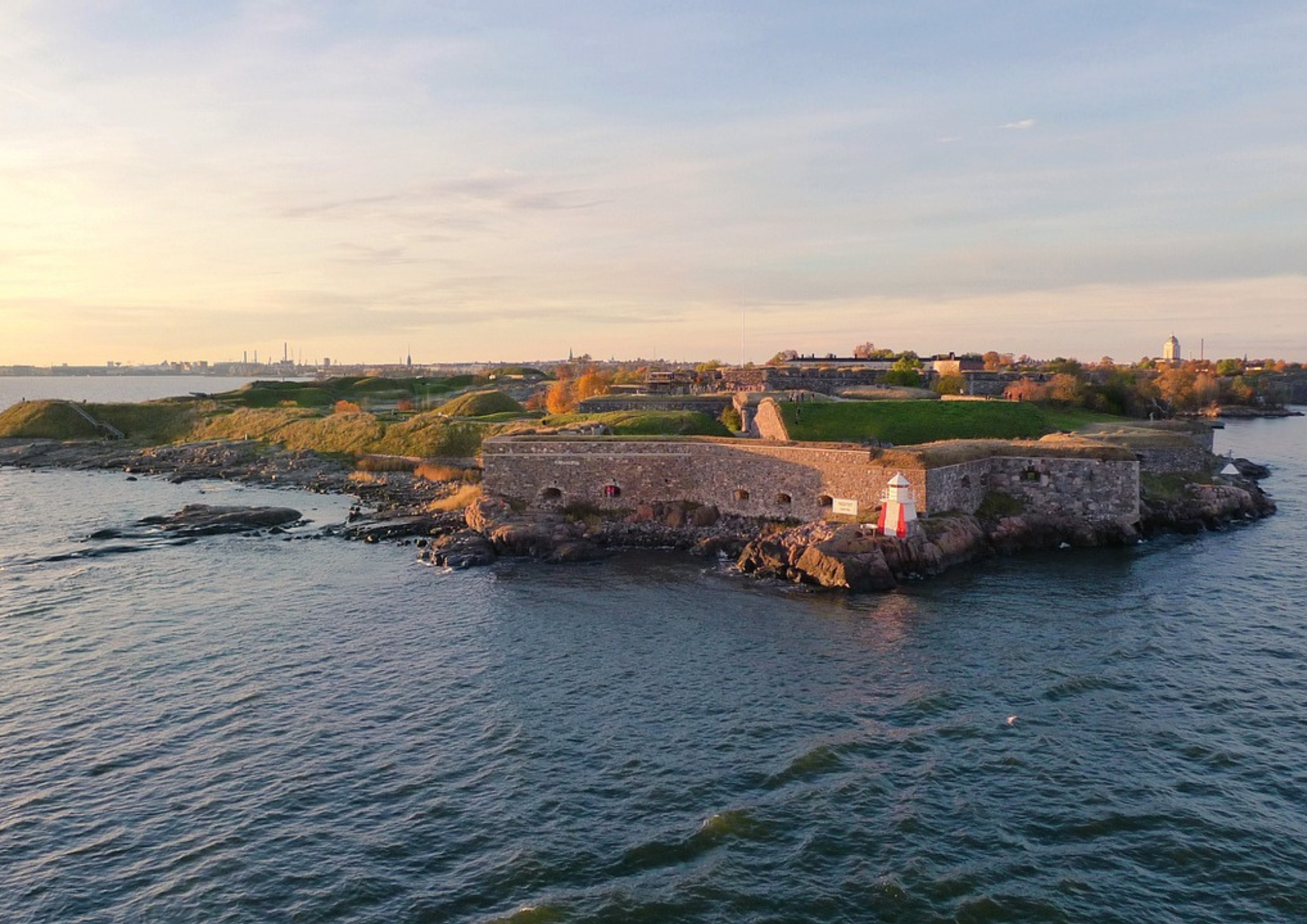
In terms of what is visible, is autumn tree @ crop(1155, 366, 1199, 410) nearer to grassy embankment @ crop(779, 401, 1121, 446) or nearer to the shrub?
grassy embankment @ crop(779, 401, 1121, 446)

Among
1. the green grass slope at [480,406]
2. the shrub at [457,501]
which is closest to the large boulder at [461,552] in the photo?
the shrub at [457,501]

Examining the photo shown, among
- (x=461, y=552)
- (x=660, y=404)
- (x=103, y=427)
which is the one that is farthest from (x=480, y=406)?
(x=461, y=552)

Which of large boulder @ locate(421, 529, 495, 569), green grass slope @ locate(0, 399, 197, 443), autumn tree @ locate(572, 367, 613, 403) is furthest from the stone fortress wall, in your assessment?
green grass slope @ locate(0, 399, 197, 443)

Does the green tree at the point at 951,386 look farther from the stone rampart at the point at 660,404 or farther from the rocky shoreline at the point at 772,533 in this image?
the rocky shoreline at the point at 772,533

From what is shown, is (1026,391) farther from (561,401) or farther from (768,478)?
(561,401)

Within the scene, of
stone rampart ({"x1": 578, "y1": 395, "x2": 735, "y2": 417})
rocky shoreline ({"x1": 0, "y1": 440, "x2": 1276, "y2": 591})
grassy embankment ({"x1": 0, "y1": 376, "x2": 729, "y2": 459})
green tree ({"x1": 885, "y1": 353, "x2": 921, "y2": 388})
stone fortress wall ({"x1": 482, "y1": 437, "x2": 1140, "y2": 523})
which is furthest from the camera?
green tree ({"x1": 885, "y1": 353, "x2": 921, "y2": 388})

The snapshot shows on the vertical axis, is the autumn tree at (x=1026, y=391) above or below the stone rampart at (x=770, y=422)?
above
